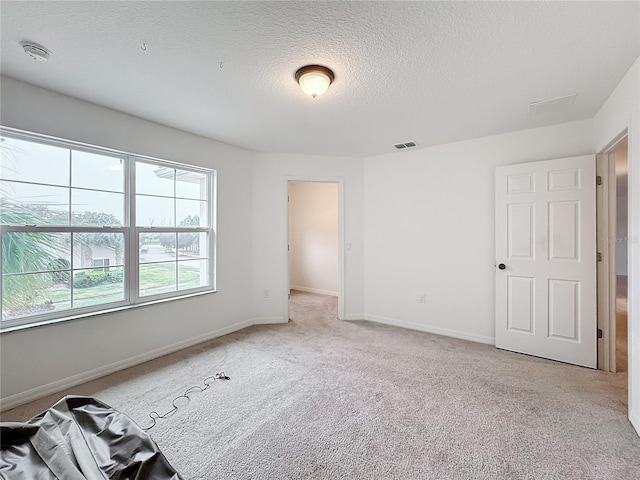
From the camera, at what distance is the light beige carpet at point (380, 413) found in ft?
5.06

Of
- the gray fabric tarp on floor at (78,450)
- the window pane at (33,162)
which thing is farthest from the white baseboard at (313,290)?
the gray fabric tarp on floor at (78,450)

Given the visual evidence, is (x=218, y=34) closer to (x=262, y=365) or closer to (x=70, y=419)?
(x=70, y=419)

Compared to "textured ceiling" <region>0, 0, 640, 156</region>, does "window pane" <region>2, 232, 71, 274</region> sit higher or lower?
lower

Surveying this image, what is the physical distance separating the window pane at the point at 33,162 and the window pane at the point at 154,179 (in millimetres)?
588

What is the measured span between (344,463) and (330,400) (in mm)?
592

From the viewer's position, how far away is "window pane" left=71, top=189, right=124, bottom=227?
2459 mm

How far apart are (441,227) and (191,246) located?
125 inches

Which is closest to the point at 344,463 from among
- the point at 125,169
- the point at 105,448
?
the point at 105,448

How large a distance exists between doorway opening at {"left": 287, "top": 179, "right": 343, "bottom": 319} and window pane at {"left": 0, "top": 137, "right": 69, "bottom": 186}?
3808mm

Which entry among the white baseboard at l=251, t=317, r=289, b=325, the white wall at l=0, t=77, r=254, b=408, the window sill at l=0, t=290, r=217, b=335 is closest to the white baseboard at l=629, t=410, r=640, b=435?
the white baseboard at l=251, t=317, r=289, b=325

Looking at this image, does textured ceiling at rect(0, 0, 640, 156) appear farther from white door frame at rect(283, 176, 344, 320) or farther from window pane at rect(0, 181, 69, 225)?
white door frame at rect(283, 176, 344, 320)

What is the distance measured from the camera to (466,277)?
3445mm

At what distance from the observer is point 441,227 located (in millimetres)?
3611

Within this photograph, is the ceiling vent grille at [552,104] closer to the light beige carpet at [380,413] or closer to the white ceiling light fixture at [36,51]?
the light beige carpet at [380,413]
